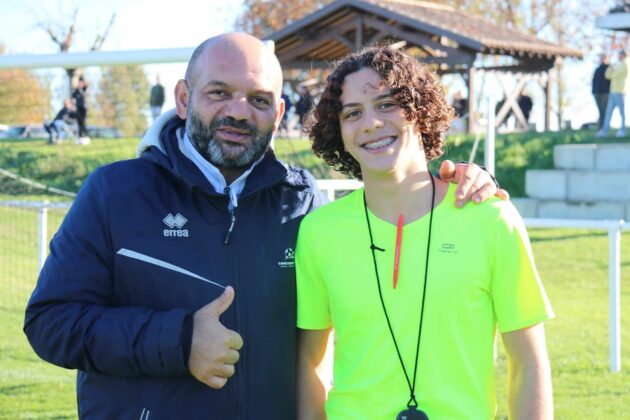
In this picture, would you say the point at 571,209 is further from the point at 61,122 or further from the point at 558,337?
the point at 61,122

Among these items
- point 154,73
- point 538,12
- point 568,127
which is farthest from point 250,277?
point 538,12

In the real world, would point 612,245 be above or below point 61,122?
below

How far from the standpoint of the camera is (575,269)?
14.3 meters

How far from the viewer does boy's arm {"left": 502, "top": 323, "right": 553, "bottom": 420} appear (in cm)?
275

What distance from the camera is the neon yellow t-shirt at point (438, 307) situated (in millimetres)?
2748

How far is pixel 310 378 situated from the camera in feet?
10.3

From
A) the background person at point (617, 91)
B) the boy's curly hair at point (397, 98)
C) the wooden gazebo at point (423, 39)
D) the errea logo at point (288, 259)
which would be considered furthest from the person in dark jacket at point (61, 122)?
the background person at point (617, 91)

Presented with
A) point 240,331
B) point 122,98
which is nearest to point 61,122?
point 122,98

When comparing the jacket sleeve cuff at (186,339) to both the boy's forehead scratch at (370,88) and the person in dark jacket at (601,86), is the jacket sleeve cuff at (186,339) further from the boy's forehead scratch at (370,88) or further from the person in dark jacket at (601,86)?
the person in dark jacket at (601,86)

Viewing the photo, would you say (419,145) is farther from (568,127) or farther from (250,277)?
(568,127)

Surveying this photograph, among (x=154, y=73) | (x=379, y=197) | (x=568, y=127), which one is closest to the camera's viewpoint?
(x=379, y=197)

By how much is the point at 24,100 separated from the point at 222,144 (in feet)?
18.0

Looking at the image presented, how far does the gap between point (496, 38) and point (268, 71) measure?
904 inches

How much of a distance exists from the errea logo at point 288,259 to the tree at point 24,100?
16.7ft
